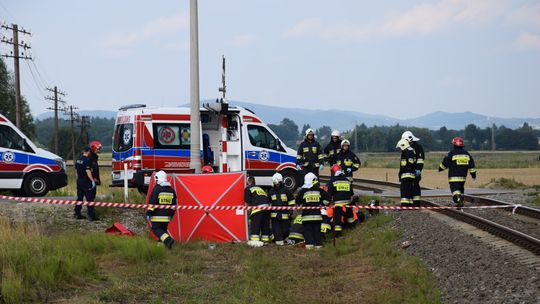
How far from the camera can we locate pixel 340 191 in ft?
39.6

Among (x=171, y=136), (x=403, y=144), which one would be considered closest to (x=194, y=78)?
(x=171, y=136)

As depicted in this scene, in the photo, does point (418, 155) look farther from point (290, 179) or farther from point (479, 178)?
point (479, 178)

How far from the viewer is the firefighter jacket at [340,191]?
12.1 m

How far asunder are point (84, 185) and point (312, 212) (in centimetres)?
511

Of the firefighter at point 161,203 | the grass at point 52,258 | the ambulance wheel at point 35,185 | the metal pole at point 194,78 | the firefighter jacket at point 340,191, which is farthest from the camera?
the ambulance wheel at point 35,185

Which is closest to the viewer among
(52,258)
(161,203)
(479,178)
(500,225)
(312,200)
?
(52,258)

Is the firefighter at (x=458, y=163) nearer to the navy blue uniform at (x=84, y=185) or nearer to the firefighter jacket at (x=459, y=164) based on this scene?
the firefighter jacket at (x=459, y=164)

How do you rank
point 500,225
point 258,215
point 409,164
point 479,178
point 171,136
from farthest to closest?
1. point 479,178
2. point 171,136
3. point 409,164
4. point 258,215
5. point 500,225

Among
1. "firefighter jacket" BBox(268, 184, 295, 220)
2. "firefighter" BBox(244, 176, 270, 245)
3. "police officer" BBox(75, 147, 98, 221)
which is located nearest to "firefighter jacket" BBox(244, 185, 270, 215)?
"firefighter" BBox(244, 176, 270, 245)

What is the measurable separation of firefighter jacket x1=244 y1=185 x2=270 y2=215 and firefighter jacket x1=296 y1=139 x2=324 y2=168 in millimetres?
3154

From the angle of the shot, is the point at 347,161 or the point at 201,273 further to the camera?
the point at 347,161

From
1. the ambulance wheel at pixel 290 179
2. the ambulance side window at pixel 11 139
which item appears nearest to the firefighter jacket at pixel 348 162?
the ambulance wheel at pixel 290 179

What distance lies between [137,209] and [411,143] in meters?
6.56

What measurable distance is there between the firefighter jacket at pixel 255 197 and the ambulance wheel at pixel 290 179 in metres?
6.24
